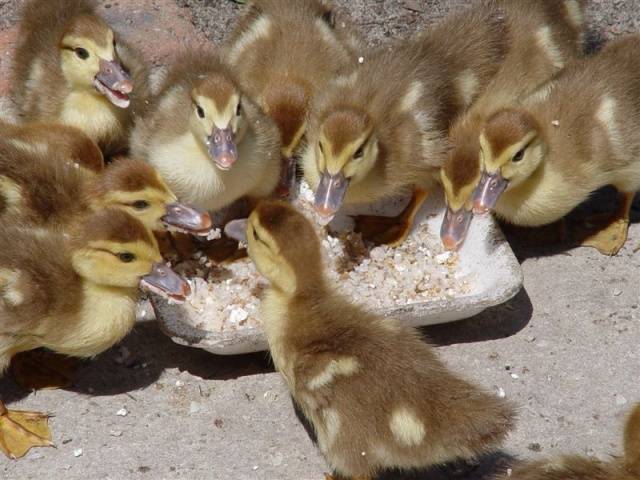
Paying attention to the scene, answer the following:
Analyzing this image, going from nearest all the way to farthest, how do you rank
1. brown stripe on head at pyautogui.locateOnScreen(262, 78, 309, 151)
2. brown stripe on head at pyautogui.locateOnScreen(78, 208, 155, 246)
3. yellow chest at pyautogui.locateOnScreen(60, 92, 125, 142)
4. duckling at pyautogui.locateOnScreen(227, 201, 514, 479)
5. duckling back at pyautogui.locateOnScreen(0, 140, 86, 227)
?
duckling at pyautogui.locateOnScreen(227, 201, 514, 479), brown stripe on head at pyautogui.locateOnScreen(78, 208, 155, 246), duckling back at pyautogui.locateOnScreen(0, 140, 86, 227), brown stripe on head at pyautogui.locateOnScreen(262, 78, 309, 151), yellow chest at pyautogui.locateOnScreen(60, 92, 125, 142)

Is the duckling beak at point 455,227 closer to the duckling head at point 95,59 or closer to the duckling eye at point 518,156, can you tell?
the duckling eye at point 518,156

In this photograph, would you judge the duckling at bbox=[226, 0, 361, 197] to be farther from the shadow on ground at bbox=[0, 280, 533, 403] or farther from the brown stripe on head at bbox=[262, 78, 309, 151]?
the shadow on ground at bbox=[0, 280, 533, 403]

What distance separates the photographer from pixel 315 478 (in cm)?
294

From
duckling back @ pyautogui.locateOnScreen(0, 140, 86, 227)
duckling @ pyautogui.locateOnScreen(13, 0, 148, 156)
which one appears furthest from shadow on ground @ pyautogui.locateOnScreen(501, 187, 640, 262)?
duckling back @ pyautogui.locateOnScreen(0, 140, 86, 227)

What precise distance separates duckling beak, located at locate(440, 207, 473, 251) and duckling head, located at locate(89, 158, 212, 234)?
770mm

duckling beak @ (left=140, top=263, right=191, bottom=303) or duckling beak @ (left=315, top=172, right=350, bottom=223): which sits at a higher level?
duckling beak @ (left=315, top=172, right=350, bottom=223)

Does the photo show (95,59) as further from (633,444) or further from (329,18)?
(633,444)

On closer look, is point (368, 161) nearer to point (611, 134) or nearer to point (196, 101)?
point (196, 101)

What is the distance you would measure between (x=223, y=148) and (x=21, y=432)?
100cm

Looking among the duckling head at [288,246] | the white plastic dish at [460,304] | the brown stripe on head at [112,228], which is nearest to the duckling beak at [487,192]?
the white plastic dish at [460,304]

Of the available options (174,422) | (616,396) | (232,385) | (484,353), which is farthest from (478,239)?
(174,422)

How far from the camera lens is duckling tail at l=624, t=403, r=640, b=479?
2414mm

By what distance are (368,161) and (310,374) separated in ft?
2.79

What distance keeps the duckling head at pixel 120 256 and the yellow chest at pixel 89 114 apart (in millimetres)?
768
